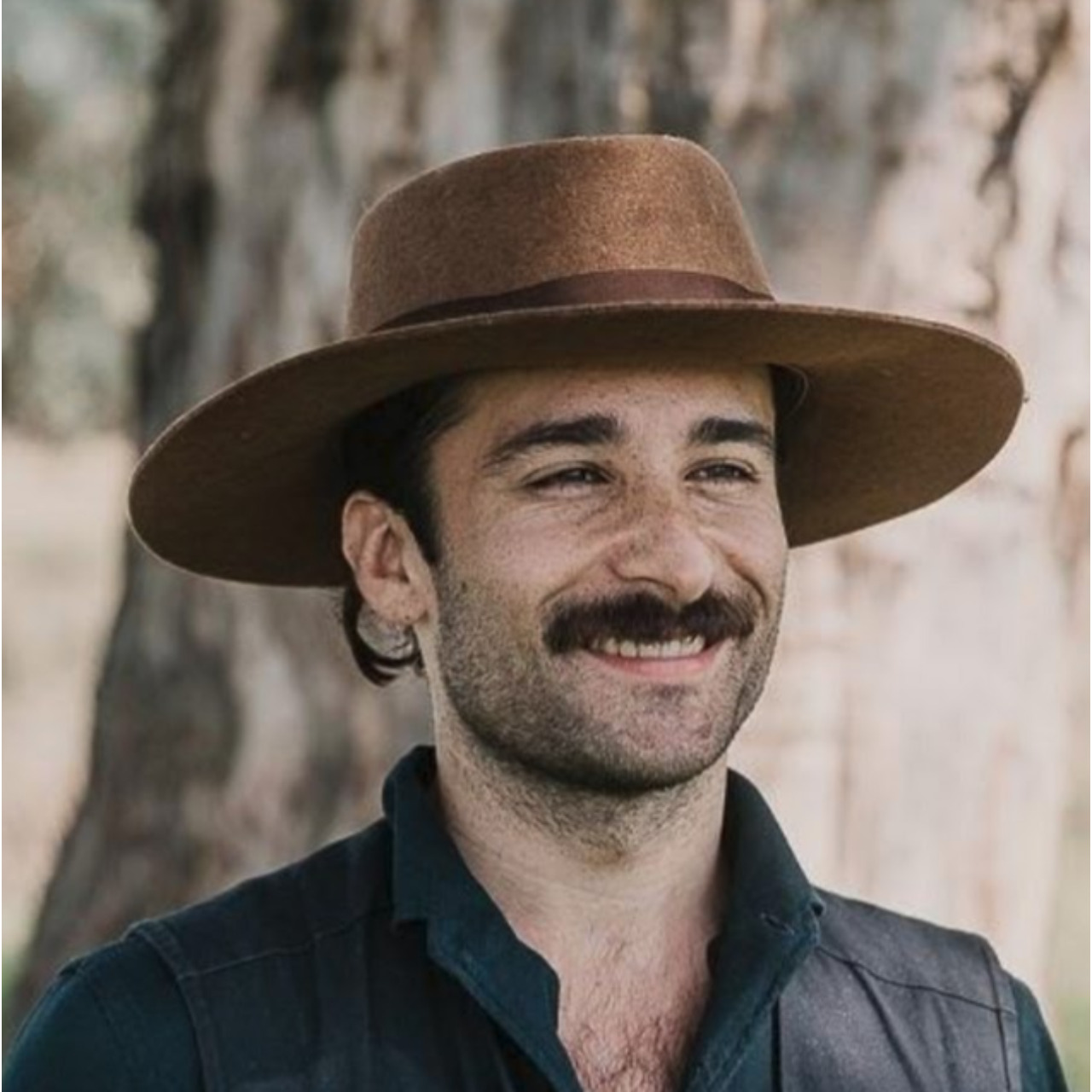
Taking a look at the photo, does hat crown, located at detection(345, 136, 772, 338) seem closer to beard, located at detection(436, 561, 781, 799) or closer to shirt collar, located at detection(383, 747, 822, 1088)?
beard, located at detection(436, 561, 781, 799)

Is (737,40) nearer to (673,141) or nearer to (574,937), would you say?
(673,141)

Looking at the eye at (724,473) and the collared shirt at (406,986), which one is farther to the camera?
the eye at (724,473)

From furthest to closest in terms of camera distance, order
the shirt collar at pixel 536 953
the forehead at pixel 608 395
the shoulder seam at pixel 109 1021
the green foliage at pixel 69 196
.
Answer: the green foliage at pixel 69 196 < the forehead at pixel 608 395 < the shirt collar at pixel 536 953 < the shoulder seam at pixel 109 1021

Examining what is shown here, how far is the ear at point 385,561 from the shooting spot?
358 centimetres

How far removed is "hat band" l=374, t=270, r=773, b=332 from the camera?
Answer: 3.40m

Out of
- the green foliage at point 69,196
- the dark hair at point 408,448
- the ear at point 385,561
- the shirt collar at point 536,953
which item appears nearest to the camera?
the shirt collar at point 536,953

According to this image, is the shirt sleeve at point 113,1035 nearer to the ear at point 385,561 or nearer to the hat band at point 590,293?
the ear at point 385,561

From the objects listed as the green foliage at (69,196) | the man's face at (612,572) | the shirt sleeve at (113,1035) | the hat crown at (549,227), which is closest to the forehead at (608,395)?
the man's face at (612,572)

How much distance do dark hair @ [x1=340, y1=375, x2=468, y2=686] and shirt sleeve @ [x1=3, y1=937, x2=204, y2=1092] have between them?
0.59 m

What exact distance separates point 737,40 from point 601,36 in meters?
0.24

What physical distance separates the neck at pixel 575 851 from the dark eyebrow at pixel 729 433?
0.36m

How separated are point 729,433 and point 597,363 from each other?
0.55 ft

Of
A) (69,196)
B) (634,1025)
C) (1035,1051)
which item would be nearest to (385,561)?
(634,1025)

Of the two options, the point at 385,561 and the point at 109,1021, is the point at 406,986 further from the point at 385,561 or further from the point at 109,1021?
the point at 385,561
